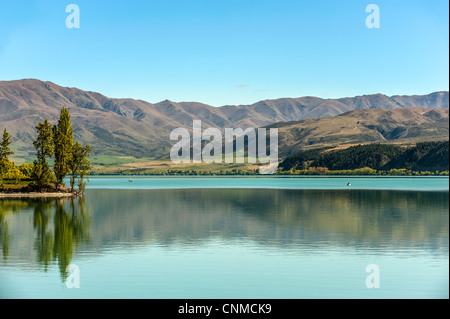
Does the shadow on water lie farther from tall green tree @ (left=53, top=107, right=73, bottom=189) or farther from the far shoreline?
the far shoreline

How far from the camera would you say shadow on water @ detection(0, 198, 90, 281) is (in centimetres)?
3954

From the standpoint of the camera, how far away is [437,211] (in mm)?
80125

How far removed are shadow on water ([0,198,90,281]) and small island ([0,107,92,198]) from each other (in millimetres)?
37129

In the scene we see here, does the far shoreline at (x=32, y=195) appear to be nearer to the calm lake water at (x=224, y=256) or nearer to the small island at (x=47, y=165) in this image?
the small island at (x=47, y=165)

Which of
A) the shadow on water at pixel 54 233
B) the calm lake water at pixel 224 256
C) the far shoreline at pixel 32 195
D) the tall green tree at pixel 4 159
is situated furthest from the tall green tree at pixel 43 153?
the calm lake water at pixel 224 256

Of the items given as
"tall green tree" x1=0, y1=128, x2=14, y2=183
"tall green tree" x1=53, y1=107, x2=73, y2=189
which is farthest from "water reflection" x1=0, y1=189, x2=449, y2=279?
"tall green tree" x1=0, y1=128, x2=14, y2=183

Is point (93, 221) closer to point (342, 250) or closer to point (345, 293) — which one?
point (342, 250)

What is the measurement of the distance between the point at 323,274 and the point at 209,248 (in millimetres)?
13520

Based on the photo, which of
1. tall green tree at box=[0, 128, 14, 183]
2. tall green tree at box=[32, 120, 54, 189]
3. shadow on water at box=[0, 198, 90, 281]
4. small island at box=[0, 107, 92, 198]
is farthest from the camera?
small island at box=[0, 107, 92, 198]

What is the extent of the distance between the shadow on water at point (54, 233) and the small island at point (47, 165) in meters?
37.1

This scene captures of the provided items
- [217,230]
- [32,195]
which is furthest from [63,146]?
[217,230]

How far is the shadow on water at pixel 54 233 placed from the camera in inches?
1557
